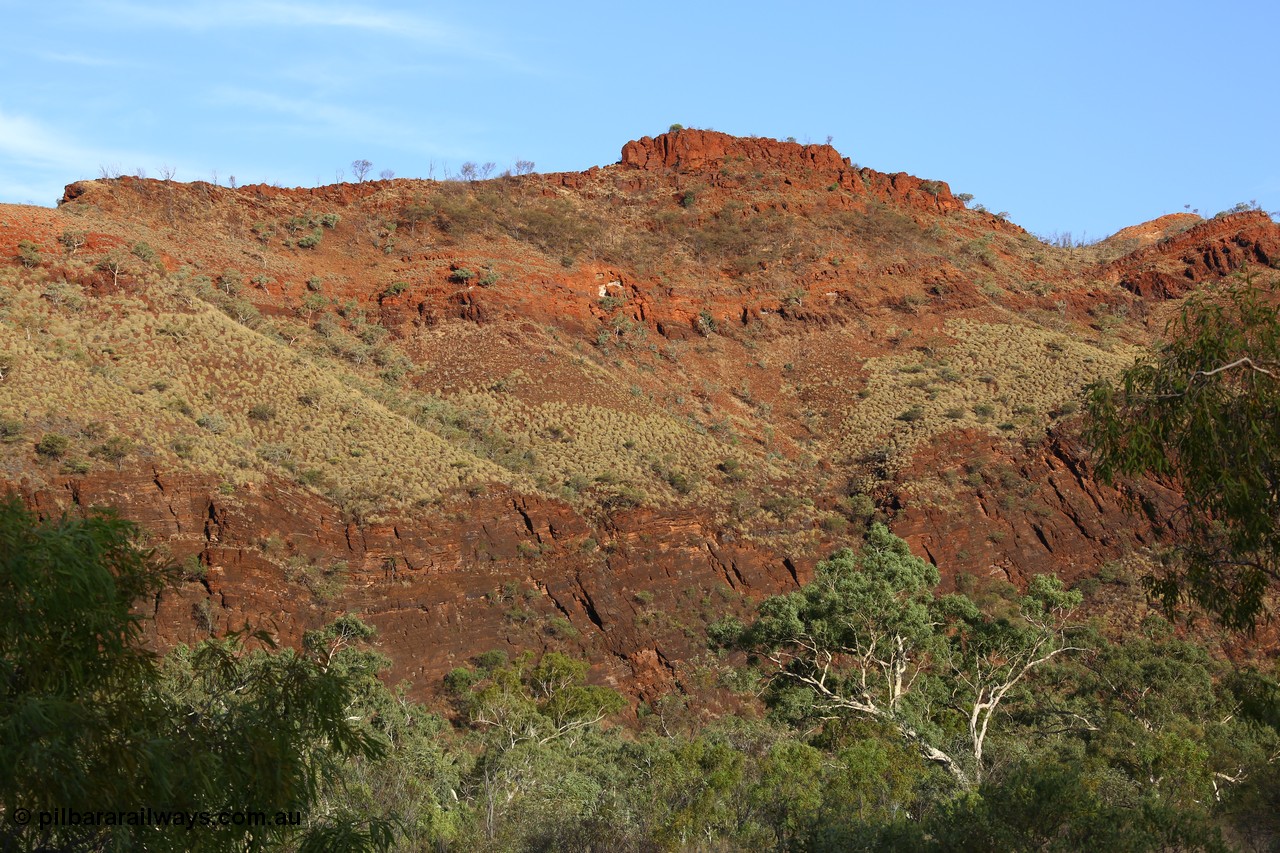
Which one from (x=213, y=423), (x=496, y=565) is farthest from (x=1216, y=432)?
(x=213, y=423)

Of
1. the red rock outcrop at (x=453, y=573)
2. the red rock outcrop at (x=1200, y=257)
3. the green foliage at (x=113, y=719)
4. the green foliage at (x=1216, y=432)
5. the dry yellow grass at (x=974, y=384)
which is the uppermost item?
the red rock outcrop at (x=1200, y=257)

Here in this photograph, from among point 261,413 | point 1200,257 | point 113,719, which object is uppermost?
point 1200,257

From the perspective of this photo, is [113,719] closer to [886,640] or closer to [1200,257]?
[886,640]

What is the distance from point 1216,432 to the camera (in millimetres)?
8773

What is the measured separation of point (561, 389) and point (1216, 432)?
42.3 m

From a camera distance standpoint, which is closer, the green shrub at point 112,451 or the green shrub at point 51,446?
the green shrub at point 51,446

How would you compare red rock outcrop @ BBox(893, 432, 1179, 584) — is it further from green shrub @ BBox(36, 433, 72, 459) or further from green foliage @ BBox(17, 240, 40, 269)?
green foliage @ BBox(17, 240, 40, 269)

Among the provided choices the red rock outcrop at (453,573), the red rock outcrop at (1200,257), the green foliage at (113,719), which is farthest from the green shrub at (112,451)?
the red rock outcrop at (1200,257)

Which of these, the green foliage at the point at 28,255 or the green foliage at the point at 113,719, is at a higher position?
the green foliage at the point at 28,255

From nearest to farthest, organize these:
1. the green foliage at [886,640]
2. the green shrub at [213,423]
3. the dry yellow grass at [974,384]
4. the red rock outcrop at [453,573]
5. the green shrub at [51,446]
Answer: the green foliage at [886,640], the red rock outcrop at [453,573], the green shrub at [51,446], the green shrub at [213,423], the dry yellow grass at [974,384]

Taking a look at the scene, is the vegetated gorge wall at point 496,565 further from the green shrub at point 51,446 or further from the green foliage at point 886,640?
the green foliage at point 886,640

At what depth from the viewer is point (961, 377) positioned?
5678cm

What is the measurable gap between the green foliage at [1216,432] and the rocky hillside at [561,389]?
27057mm

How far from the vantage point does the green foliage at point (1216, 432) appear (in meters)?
8.71
